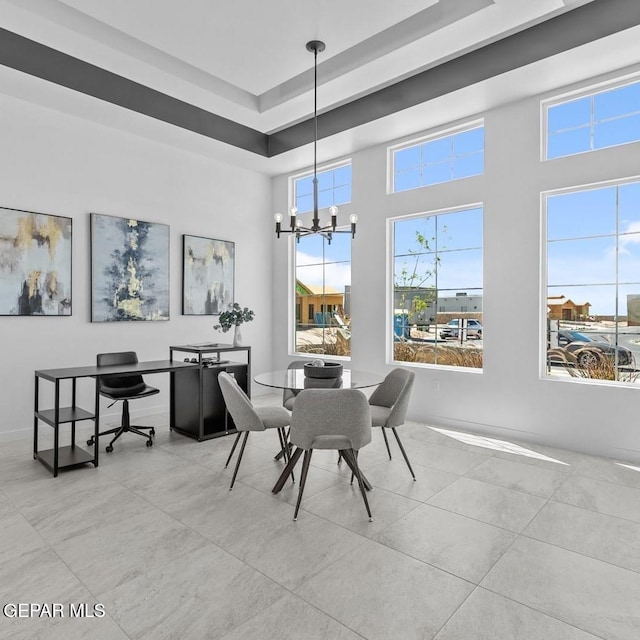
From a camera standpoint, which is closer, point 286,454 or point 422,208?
point 286,454

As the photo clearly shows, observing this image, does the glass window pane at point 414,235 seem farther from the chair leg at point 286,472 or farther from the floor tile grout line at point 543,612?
the floor tile grout line at point 543,612

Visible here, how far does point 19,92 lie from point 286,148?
292 cm

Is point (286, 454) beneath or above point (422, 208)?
beneath

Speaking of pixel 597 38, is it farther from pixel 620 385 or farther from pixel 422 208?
pixel 620 385

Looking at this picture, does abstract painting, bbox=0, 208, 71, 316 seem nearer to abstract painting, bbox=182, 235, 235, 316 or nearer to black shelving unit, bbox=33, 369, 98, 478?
black shelving unit, bbox=33, 369, 98, 478

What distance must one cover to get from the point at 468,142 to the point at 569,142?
107 centimetres

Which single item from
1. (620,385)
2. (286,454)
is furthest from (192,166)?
(620,385)

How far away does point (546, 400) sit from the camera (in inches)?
175

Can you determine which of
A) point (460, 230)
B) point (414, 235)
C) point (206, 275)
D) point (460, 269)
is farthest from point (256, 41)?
point (460, 269)

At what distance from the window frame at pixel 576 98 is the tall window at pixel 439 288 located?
91 cm

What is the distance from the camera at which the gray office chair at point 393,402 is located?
344cm

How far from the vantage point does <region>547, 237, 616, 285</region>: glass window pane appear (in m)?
4.19

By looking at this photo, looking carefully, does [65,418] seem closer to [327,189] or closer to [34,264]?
[34,264]

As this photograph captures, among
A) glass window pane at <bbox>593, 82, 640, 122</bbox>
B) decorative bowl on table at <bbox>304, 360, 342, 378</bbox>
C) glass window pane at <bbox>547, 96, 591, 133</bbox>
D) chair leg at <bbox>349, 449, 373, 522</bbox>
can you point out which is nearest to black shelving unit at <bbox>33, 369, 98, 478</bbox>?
decorative bowl on table at <bbox>304, 360, 342, 378</bbox>
